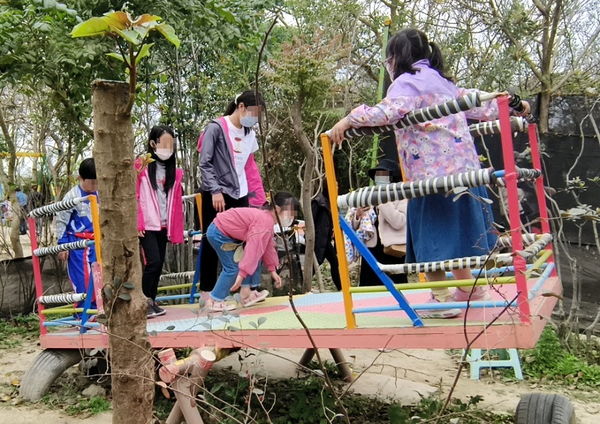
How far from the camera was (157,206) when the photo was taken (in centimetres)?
454

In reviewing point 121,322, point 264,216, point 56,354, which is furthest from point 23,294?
point 121,322

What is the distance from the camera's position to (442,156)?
2896 millimetres

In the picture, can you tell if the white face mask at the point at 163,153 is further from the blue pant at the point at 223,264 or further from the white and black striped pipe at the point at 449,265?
the white and black striped pipe at the point at 449,265

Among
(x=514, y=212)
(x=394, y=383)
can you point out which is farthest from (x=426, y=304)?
(x=394, y=383)

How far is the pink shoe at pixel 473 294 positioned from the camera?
306cm

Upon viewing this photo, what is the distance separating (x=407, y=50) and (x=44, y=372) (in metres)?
3.13

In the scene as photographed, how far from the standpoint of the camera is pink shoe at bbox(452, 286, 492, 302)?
3061 mm

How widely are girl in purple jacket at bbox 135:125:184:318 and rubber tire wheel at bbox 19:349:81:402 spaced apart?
25.2 inches

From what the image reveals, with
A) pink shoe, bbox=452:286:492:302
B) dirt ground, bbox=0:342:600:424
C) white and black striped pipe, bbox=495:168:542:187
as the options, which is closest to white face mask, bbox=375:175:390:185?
dirt ground, bbox=0:342:600:424

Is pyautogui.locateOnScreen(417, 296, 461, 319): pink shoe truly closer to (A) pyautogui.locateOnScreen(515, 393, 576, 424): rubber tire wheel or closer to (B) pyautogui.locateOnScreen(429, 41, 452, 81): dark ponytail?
(A) pyautogui.locateOnScreen(515, 393, 576, 424): rubber tire wheel

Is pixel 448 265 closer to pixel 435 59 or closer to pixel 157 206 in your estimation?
pixel 435 59

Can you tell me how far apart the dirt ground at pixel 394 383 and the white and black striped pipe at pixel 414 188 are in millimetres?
1103

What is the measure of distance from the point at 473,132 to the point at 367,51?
728cm

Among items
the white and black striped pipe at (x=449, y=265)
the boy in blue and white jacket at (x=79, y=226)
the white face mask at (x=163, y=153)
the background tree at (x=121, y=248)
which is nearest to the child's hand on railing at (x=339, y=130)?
the white and black striped pipe at (x=449, y=265)
